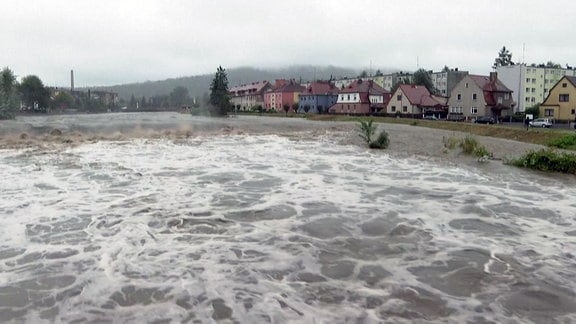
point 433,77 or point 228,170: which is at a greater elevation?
point 433,77

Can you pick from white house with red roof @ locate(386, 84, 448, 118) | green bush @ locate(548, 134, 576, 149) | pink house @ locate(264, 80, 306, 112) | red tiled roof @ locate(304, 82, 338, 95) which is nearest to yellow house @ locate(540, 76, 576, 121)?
white house with red roof @ locate(386, 84, 448, 118)

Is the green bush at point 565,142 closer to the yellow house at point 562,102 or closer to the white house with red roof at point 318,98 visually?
the yellow house at point 562,102

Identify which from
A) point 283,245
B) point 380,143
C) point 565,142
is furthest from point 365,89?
point 283,245

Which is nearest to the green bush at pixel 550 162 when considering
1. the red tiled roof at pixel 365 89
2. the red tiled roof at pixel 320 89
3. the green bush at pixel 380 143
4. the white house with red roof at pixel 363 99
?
the green bush at pixel 380 143

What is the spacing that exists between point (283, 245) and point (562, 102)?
69866 millimetres

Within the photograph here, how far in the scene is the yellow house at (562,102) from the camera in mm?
65438

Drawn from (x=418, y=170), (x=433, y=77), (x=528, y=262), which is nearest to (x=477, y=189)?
(x=418, y=170)

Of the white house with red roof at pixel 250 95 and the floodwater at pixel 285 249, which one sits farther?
the white house with red roof at pixel 250 95

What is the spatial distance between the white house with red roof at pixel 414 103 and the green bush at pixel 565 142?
148 feet

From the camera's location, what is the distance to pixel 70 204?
1280cm

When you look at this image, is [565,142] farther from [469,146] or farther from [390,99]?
[390,99]

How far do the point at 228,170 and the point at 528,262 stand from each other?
43.5ft

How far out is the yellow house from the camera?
65.4 metres

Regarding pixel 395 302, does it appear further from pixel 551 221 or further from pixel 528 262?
pixel 551 221
